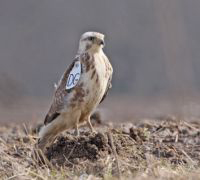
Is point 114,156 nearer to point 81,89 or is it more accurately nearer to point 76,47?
point 81,89

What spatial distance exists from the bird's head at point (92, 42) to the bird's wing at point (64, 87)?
161 mm

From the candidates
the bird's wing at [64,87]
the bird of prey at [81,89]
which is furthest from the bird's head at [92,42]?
the bird's wing at [64,87]

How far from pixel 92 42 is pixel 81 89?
1.64 feet

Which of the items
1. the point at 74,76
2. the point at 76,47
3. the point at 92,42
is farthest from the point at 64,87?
the point at 76,47

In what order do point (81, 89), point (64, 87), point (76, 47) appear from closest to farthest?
1. point (81, 89)
2. point (64, 87)
3. point (76, 47)

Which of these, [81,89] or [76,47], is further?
[76,47]

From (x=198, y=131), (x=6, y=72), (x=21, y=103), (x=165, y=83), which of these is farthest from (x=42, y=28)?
(x=198, y=131)

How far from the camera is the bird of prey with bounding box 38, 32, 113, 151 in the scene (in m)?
9.51

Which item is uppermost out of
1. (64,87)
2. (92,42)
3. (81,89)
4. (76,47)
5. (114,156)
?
(76,47)

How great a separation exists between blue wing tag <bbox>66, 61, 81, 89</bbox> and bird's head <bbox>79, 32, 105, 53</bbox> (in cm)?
18

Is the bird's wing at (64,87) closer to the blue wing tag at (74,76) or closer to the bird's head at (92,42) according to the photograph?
the blue wing tag at (74,76)

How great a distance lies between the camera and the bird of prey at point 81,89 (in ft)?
31.2

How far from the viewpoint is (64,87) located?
32.2ft

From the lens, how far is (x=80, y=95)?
31.3 ft
